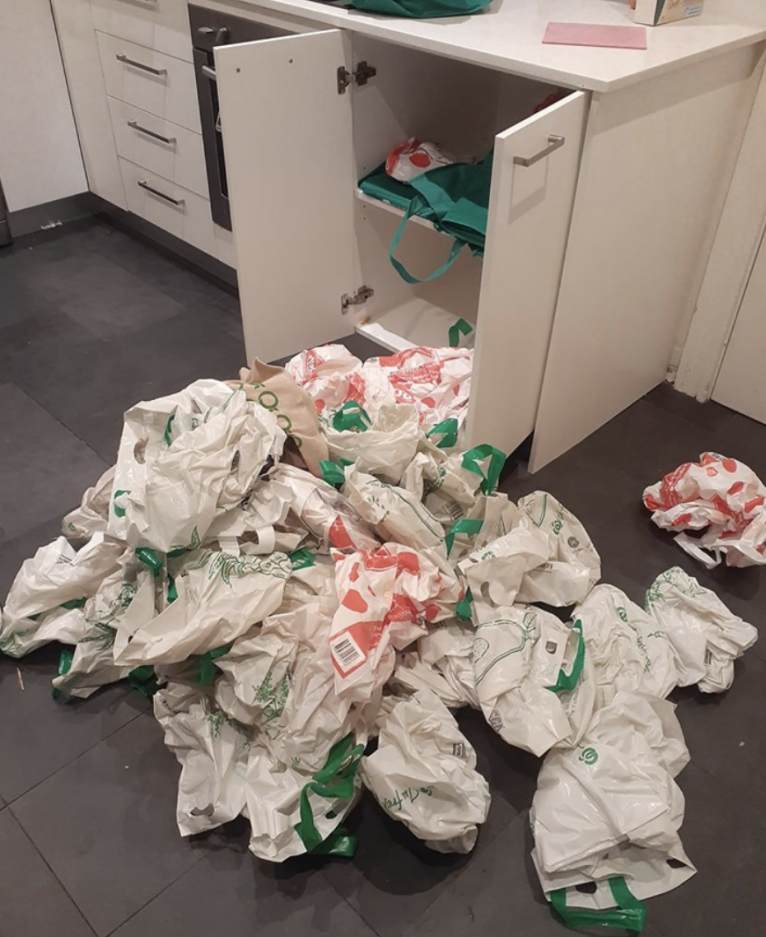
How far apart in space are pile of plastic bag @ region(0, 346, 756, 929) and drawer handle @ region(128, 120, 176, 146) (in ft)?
3.59

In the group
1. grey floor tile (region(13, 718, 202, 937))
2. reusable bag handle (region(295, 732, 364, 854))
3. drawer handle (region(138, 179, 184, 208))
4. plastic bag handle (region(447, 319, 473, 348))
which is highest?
plastic bag handle (region(447, 319, 473, 348))

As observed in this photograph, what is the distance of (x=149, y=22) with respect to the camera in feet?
6.93

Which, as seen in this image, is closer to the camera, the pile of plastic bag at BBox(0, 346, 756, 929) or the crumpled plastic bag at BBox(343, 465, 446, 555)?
the pile of plastic bag at BBox(0, 346, 756, 929)

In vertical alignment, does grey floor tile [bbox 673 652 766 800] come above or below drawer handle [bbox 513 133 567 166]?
below

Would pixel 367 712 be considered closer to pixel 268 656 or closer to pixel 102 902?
pixel 268 656

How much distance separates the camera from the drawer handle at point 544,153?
48.4 inches

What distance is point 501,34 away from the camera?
4.88 ft

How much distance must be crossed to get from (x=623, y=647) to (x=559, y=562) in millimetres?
185

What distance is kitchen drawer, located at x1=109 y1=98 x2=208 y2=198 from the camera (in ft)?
7.30

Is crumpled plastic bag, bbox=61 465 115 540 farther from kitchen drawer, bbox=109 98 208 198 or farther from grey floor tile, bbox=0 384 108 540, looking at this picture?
kitchen drawer, bbox=109 98 208 198

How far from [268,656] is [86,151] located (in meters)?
2.18

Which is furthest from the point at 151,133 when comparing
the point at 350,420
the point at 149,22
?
the point at 350,420

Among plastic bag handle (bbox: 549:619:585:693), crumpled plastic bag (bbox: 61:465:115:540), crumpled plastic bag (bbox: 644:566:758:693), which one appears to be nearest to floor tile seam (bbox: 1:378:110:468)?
crumpled plastic bag (bbox: 61:465:115:540)

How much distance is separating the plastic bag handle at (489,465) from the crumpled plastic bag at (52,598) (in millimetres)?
636
